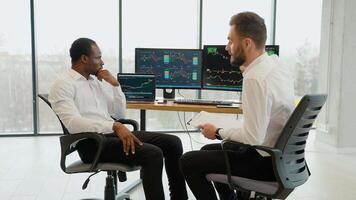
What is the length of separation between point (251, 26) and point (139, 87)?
1.52m

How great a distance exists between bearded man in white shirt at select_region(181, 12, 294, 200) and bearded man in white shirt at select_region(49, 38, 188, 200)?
33cm

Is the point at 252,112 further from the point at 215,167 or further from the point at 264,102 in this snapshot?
the point at 215,167

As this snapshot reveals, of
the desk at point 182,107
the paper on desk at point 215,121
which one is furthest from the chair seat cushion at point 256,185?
the desk at point 182,107

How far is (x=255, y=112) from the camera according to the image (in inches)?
72.7

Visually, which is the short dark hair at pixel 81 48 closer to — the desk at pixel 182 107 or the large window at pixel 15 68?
the desk at pixel 182 107

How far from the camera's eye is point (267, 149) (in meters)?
1.83

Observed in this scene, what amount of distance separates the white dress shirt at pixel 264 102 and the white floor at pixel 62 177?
1338 mm

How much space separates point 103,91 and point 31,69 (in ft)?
9.68

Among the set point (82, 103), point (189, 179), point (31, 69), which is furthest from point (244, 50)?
point (31, 69)

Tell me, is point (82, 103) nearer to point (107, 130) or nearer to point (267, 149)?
point (107, 130)

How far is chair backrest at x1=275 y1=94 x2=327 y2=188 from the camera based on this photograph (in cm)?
179

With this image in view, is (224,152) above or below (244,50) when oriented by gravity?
below

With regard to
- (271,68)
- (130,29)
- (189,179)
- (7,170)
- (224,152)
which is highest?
(130,29)

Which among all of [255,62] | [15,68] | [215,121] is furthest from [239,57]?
[15,68]
